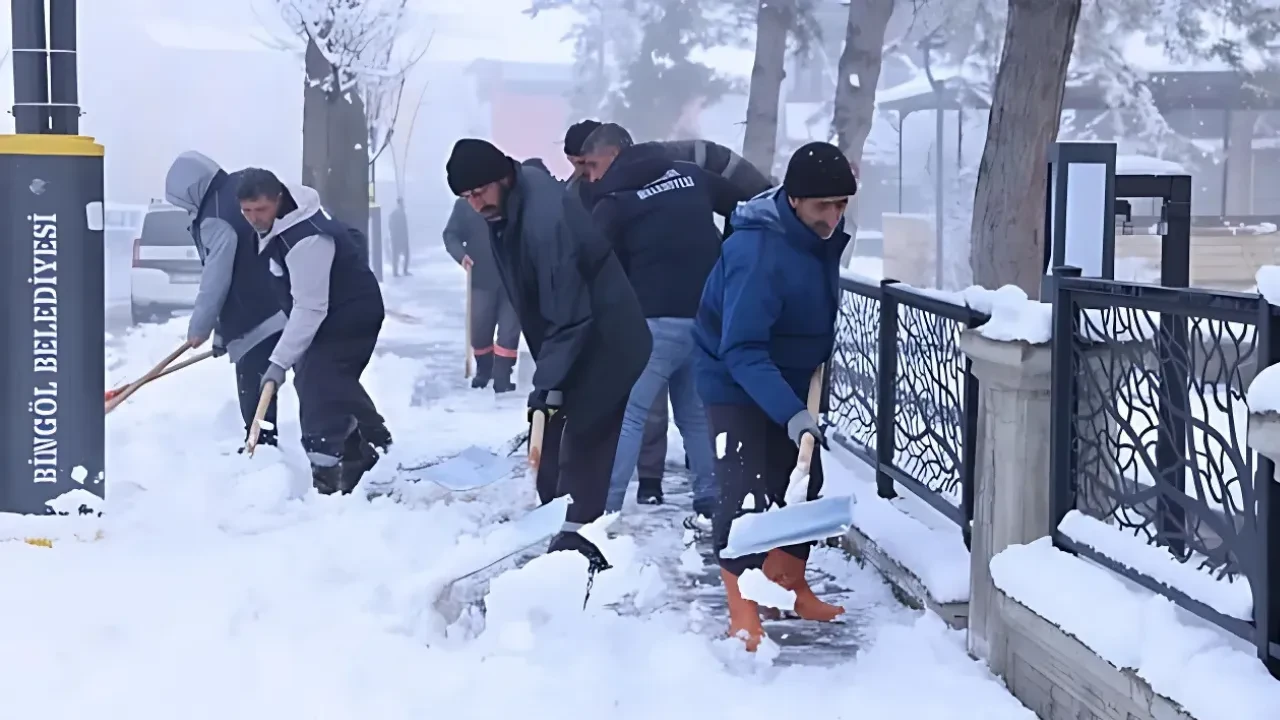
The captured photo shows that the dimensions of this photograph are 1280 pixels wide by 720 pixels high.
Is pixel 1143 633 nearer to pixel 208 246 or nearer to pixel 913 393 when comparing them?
pixel 913 393

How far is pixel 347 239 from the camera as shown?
716 centimetres

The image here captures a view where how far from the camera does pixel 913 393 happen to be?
20.5 feet

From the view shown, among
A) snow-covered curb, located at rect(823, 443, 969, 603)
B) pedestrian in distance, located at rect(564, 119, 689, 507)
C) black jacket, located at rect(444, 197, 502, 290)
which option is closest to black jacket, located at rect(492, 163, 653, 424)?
snow-covered curb, located at rect(823, 443, 969, 603)

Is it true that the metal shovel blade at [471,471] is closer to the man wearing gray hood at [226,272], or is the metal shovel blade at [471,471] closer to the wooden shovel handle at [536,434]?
the wooden shovel handle at [536,434]

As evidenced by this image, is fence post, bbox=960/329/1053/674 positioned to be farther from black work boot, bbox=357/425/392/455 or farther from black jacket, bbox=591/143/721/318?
black work boot, bbox=357/425/392/455

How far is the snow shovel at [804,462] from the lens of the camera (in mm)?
4828

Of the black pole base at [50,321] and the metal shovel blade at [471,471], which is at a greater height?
the black pole base at [50,321]

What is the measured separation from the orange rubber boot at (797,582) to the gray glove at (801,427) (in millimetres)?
753

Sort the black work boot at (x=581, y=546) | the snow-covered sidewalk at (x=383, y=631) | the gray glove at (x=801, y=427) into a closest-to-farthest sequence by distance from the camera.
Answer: the snow-covered sidewalk at (x=383, y=631), the gray glove at (x=801, y=427), the black work boot at (x=581, y=546)

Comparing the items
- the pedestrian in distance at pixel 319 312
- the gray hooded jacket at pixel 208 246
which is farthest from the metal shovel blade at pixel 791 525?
the gray hooded jacket at pixel 208 246

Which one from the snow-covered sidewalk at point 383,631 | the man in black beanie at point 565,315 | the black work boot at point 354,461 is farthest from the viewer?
the black work boot at point 354,461

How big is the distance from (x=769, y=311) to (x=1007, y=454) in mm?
850

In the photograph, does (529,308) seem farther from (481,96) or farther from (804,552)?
(481,96)

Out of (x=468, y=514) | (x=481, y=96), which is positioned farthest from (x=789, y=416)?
(x=481, y=96)
